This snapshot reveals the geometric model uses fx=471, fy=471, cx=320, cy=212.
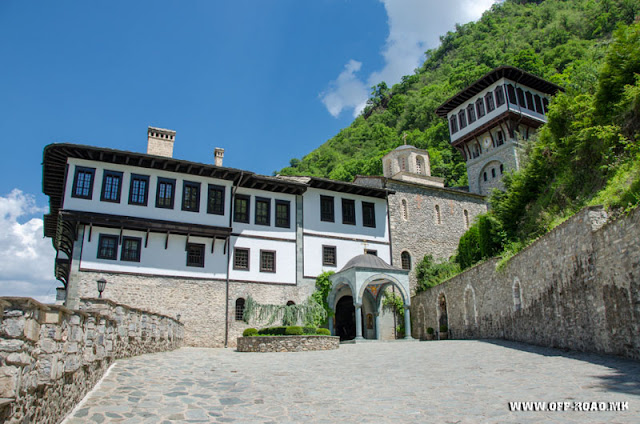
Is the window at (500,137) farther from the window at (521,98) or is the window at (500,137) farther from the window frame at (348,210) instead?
the window frame at (348,210)

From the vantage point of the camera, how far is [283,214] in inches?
957

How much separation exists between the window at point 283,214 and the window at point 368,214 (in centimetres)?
463

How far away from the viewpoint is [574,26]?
58.6 meters

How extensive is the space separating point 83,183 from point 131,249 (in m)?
3.39

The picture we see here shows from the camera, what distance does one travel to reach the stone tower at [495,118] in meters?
34.6

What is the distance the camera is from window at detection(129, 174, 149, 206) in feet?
67.8

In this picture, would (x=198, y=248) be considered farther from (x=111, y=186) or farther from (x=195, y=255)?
(x=111, y=186)

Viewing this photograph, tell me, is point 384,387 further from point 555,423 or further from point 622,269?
point 622,269

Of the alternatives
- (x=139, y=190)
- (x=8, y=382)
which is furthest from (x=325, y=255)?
(x=8, y=382)

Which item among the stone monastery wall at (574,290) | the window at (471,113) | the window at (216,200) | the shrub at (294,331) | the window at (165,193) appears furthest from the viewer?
the window at (471,113)

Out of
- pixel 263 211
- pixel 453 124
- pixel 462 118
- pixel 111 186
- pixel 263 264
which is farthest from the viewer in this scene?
pixel 453 124

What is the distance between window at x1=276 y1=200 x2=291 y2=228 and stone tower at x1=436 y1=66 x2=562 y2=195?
16.2 m

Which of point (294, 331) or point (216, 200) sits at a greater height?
point (216, 200)

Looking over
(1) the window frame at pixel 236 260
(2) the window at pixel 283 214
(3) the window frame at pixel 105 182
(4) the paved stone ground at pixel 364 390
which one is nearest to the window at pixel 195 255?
(1) the window frame at pixel 236 260
